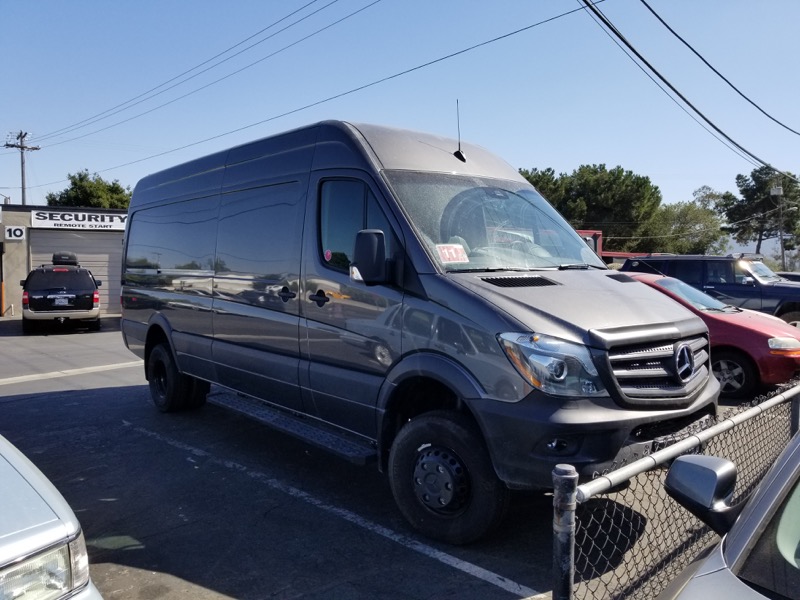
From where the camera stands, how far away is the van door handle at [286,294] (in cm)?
519

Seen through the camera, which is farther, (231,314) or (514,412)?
(231,314)

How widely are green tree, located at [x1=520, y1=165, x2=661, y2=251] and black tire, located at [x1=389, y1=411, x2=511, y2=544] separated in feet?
163

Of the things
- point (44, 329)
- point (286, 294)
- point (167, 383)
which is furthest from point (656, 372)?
point (44, 329)

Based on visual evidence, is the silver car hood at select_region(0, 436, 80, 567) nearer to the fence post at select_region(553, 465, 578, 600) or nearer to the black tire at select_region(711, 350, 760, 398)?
the fence post at select_region(553, 465, 578, 600)

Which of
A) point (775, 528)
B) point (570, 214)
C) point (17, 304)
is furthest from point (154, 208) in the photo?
point (570, 214)

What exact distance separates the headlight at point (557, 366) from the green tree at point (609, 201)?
164 feet

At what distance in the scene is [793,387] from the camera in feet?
13.0

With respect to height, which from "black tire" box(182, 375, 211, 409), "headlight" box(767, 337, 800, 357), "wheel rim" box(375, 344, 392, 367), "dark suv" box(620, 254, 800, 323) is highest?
"dark suv" box(620, 254, 800, 323)

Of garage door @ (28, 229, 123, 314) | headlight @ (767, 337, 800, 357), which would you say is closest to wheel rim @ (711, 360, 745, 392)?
headlight @ (767, 337, 800, 357)

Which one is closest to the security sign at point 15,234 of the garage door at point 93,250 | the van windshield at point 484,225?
the garage door at point 93,250

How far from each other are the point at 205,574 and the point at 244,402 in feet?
8.10

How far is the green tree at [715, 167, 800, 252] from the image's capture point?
63.1 m

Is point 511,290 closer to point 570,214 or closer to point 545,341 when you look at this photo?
point 545,341

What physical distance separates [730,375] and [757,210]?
68.3m
